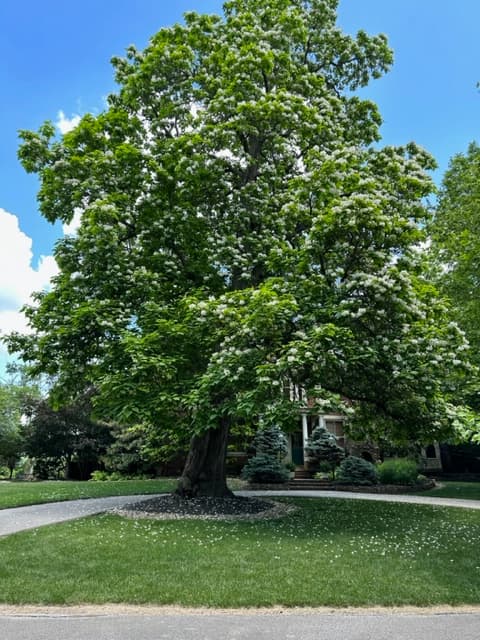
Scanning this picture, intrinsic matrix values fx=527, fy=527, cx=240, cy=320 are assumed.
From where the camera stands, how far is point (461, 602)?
6137 millimetres

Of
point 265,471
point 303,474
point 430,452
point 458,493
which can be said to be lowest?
point 458,493

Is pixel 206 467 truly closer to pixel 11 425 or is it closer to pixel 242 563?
pixel 242 563

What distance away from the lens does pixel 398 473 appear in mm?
22234

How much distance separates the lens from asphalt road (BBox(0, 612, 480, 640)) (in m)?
5.00

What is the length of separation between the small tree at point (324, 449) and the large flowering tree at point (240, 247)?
1170 cm

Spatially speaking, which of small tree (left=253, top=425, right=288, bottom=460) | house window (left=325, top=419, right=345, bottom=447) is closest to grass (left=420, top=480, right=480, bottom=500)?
small tree (left=253, top=425, right=288, bottom=460)

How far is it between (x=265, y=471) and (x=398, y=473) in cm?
560

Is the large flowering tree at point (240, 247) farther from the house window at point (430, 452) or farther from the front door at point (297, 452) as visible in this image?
the house window at point (430, 452)

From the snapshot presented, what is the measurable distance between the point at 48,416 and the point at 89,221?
71.0 feet

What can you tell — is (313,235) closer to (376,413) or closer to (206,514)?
(376,413)

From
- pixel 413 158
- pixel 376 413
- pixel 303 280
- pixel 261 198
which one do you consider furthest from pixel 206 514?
pixel 413 158

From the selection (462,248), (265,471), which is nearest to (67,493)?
(265,471)

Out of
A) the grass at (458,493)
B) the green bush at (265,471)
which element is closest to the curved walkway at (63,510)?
the grass at (458,493)

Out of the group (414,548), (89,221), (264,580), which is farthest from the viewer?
Result: (89,221)
